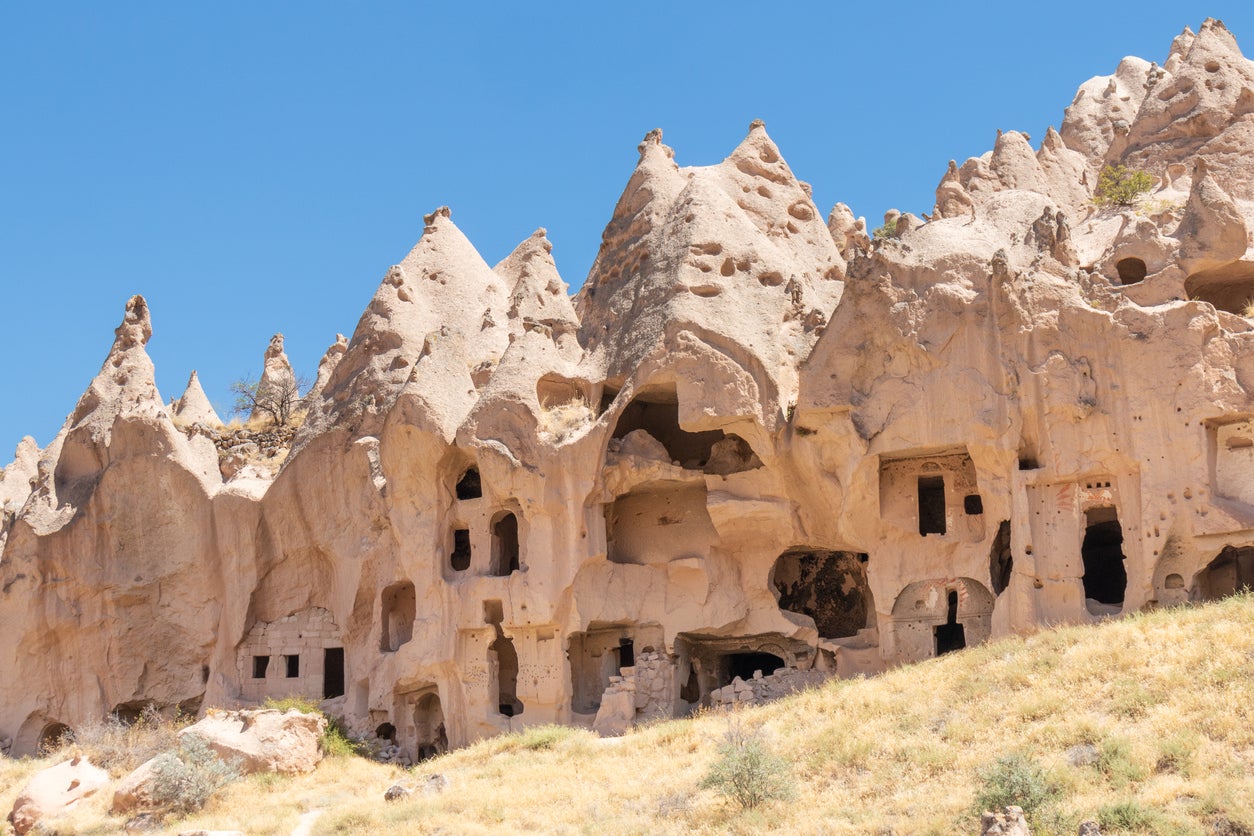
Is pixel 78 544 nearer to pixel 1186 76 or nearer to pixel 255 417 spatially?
pixel 255 417

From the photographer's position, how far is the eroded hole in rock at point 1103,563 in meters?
26.2

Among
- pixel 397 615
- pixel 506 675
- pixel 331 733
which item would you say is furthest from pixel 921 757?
pixel 397 615

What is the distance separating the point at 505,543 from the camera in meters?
28.8

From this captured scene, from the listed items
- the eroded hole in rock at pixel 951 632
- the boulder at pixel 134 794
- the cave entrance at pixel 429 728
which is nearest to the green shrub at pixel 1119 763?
the eroded hole in rock at pixel 951 632

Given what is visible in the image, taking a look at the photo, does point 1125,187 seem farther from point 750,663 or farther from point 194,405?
point 194,405

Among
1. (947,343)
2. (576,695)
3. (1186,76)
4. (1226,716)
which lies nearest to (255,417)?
(576,695)

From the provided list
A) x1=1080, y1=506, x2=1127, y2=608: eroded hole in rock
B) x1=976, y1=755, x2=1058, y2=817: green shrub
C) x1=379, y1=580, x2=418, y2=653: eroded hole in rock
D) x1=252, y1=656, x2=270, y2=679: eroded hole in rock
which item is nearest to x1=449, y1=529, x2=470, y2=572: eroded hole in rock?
x1=379, y1=580, x2=418, y2=653: eroded hole in rock

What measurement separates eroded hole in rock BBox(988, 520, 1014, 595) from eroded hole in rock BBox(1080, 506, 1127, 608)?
5.13ft

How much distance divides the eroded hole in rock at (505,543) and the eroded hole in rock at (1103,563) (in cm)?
1075

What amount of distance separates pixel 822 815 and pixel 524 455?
1105cm

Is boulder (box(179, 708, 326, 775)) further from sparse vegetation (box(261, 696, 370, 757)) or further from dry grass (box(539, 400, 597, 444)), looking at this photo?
dry grass (box(539, 400, 597, 444))

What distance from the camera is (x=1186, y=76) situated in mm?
30641

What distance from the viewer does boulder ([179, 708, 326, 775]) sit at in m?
23.7

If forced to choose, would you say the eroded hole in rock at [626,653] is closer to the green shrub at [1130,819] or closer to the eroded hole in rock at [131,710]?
the eroded hole in rock at [131,710]
